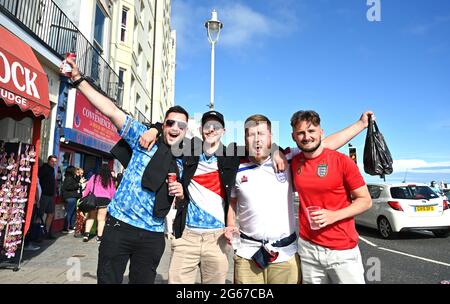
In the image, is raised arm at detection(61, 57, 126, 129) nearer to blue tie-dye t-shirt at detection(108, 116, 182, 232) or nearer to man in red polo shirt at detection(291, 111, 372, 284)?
blue tie-dye t-shirt at detection(108, 116, 182, 232)

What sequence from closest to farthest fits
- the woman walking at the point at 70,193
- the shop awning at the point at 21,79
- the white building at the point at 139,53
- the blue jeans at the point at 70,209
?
the shop awning at the point at 21,79, the woman walking at the point at 70,193, the blue jeans at the point at 70,209, the white building at the point at 139,53

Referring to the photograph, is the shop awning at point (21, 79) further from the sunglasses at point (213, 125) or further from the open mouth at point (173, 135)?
the sunglasses at point (213, 125)

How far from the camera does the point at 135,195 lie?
103 inches

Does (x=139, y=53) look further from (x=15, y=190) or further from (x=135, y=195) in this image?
(x=135, y=195)

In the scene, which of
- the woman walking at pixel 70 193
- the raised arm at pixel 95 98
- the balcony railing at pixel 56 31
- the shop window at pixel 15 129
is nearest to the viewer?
the raised arm at pixel 95 98

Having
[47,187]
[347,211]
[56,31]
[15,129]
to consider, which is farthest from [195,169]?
[56,31]

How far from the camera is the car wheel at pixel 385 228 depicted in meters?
9.07

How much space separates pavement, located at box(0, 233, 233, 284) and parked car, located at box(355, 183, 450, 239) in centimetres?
552

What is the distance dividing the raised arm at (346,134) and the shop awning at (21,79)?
4.57m

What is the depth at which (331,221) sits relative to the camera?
2.31 meters

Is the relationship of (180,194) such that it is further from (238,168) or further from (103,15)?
(103,15)

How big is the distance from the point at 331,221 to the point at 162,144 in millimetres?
1535

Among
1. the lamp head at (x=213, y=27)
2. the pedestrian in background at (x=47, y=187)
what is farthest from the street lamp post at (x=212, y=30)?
the pedestrian in background at (x=47, y=187)
